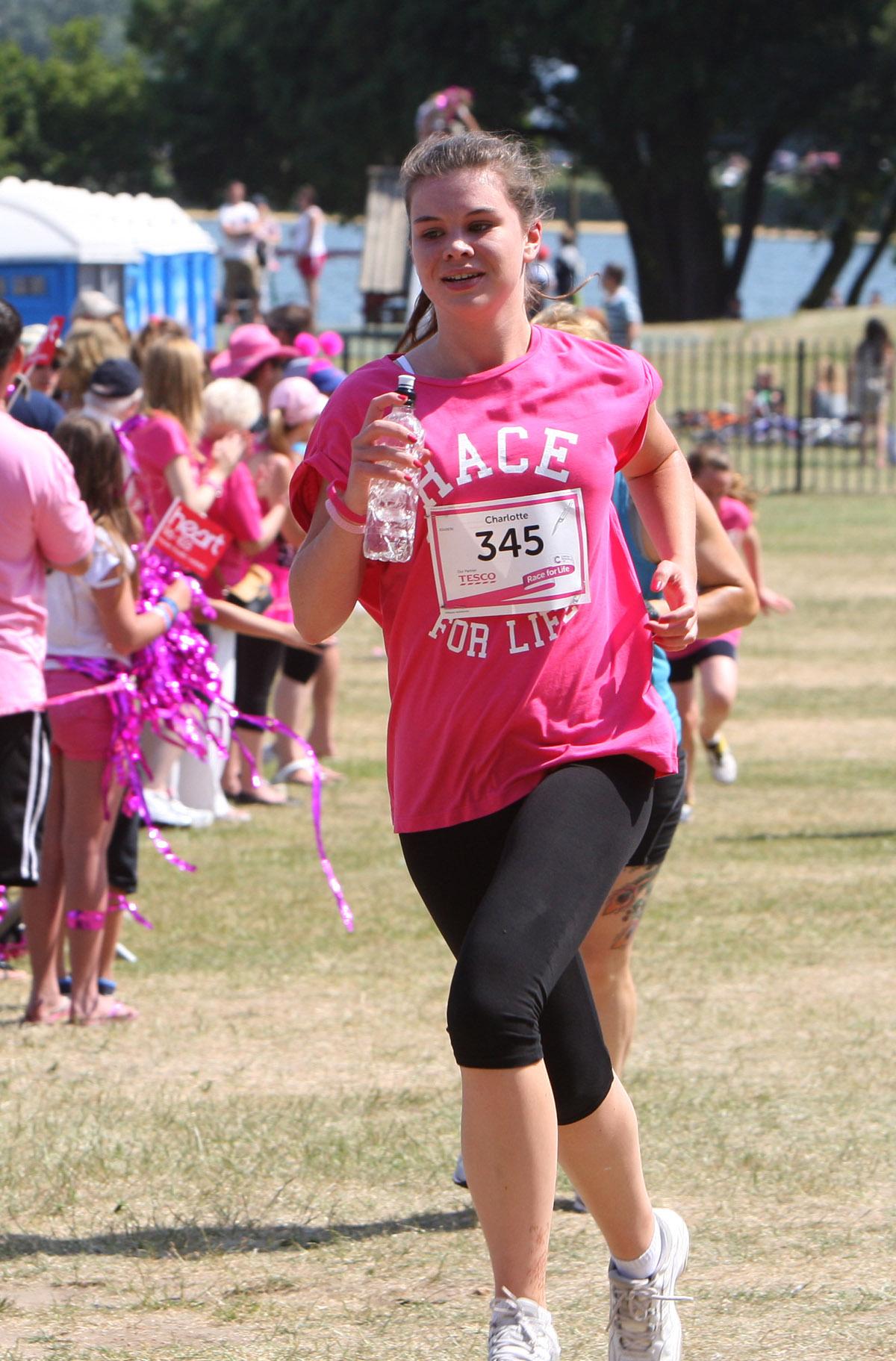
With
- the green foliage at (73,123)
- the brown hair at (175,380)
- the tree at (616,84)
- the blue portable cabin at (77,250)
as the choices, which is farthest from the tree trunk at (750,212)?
the brown hair at (175,380)

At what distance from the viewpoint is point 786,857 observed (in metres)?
8.08

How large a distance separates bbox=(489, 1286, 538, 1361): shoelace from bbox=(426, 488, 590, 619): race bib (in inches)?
43.3

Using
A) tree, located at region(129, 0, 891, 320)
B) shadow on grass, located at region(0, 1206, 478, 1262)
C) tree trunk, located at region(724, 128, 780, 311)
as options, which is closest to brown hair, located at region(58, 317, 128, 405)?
shadow on grass, located at region(0, 1206, 478, 1262)

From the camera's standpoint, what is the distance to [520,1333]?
3039mm

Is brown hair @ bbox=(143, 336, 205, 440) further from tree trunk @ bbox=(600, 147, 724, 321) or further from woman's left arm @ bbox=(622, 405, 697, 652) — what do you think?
tree trunk @ bbox=(600, 147, 724, 321)

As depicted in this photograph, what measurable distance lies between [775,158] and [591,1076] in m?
52.1

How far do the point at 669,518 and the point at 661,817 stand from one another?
0.72 meters

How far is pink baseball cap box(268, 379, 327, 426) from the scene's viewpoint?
29.6 feet

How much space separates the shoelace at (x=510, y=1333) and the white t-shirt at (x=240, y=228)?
23.8 metres

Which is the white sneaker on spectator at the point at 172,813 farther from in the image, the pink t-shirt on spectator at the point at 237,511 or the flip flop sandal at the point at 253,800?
the pink t-shirt on spectator at the point at 237,511

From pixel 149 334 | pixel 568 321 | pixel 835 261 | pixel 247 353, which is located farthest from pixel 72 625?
pixel 835 261

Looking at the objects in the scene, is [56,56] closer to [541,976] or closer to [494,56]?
[494,56]

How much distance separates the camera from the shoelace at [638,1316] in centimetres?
329

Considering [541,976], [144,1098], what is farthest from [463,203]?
[144,1098]
